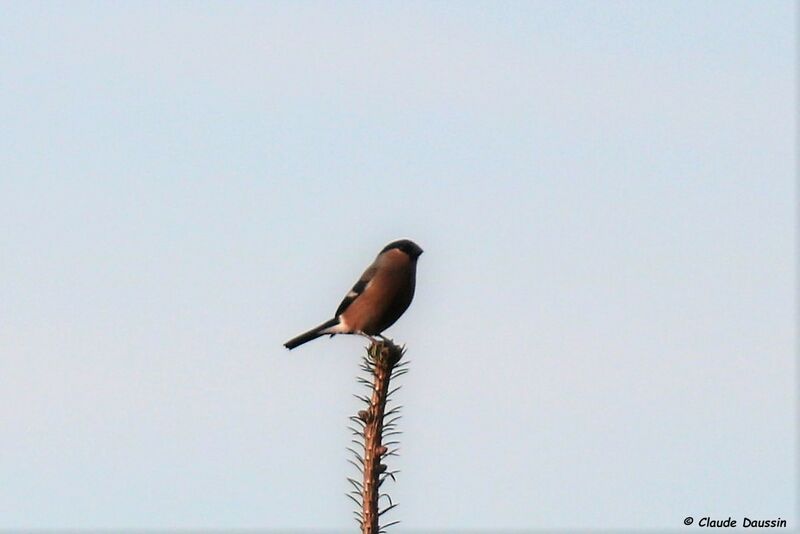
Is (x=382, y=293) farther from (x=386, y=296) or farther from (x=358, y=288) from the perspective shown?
(x=358, y=288)

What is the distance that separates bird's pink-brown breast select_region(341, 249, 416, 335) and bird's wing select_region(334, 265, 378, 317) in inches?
2.8

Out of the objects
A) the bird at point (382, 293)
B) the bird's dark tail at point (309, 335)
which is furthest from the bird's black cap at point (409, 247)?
the bird's dark tail at point (309, 335)

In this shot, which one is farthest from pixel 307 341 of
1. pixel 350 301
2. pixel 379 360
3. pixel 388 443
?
pixel 388 443

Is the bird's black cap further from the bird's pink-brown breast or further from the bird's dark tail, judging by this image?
the bird's dark tail

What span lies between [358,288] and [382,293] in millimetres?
550

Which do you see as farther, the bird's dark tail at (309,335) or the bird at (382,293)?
the bird's dark tail at (309,335)

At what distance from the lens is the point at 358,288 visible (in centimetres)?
1286

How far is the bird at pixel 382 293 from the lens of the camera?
40.4 ft

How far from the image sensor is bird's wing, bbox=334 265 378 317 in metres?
12.8

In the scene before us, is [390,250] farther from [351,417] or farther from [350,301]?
[351,417]

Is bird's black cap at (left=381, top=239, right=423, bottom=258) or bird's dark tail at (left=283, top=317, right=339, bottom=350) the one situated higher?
bird's black cap at (left=381, top=239, right=423, bottom=258)

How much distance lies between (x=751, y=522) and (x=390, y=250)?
208 inches

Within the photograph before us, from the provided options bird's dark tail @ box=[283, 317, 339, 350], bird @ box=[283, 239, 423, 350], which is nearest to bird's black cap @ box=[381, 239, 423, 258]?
bird @ box=[283, 239, 423, 350]

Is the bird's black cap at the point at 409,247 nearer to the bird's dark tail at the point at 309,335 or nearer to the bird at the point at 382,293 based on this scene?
the bird at the point at 382,293
